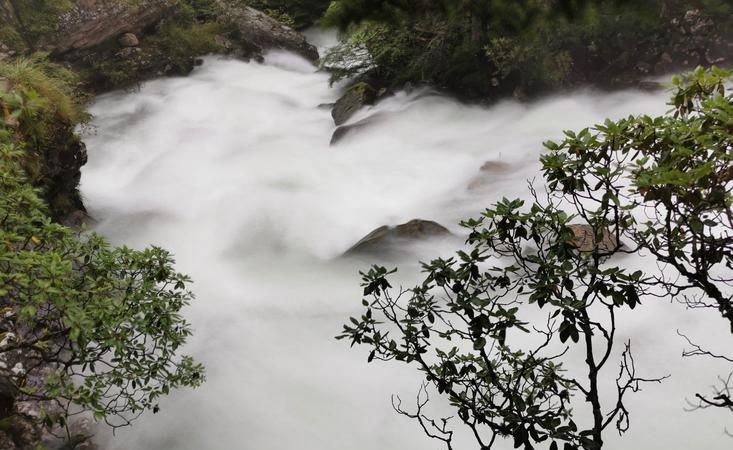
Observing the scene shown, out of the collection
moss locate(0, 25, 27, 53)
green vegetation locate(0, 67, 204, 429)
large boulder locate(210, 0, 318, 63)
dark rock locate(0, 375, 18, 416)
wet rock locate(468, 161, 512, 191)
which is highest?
green vegetation locate(0, 67, 204, 429)

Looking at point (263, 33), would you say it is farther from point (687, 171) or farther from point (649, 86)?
point (687, 171)

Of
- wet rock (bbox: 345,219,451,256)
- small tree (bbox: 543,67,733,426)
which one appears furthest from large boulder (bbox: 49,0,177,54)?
small tree (bbox: 543,67,733,426)

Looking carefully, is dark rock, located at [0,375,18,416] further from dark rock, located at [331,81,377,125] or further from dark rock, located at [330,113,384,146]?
dark rock, located at [331,81,377,125]

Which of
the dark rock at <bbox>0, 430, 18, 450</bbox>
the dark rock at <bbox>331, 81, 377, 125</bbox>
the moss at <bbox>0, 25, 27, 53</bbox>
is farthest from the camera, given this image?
Answer: the moss at <bbox>0, 25, 27, 53</bbox>

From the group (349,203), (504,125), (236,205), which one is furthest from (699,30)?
(236,205)

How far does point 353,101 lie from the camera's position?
11.0m

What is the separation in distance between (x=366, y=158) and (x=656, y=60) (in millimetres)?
5649

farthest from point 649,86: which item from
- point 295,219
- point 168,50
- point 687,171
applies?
point 168,50

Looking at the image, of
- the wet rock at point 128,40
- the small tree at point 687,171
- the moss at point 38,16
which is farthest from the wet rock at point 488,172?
the moss at point 38,16

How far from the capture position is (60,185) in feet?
21.4

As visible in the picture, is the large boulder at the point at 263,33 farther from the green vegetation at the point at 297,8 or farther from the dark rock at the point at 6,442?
the dark rock at the point at 6,442

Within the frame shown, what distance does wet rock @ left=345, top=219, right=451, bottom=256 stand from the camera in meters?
6.33

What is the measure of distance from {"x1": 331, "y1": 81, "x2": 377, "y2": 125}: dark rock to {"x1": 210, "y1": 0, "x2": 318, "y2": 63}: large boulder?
4.32m

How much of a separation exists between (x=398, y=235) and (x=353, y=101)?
5.34 metres
